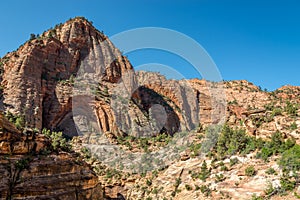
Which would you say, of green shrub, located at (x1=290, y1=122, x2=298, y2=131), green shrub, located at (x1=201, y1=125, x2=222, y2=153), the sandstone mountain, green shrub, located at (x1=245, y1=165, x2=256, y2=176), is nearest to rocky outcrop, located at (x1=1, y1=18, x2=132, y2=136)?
the sandstone mountain

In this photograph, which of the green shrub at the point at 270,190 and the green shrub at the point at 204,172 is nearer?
the green shrub at the point at 270,190

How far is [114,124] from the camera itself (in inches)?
1965

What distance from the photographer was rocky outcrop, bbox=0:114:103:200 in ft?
66.7

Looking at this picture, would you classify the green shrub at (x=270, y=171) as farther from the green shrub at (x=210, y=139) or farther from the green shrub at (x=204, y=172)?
the green shrub at (x=210, y=139)

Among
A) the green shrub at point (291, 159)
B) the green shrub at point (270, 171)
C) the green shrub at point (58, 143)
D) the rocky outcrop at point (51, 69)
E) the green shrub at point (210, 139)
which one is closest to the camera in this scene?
the green shrub at point (291, 159)

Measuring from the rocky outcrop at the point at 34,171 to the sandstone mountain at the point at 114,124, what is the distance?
0.25 ft

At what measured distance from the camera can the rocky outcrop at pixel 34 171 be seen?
20.3m

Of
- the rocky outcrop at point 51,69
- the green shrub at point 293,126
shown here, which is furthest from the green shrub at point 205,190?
the rocky outcrop at point 51,69

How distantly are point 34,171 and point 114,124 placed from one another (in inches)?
1111

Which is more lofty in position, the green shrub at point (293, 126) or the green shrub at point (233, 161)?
the green shrub at point (293, 126)

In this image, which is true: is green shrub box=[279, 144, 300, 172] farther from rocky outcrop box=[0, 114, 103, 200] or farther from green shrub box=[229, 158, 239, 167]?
rocky outcrop box=[0, 114, 103, 200]

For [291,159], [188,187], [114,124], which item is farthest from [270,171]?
[114,124]

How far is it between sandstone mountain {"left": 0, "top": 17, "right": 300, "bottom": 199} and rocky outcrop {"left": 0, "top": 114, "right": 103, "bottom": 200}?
77mm

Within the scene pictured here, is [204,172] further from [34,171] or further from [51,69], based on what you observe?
[51,69]
